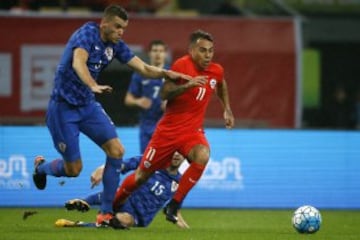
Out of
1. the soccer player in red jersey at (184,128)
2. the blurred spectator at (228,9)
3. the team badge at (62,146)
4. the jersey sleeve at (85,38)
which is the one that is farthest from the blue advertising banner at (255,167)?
the blurred spectator at (228,9)

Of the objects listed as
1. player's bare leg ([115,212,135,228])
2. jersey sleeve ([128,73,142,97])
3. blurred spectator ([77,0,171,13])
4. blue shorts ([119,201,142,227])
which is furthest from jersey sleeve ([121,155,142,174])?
blurred spectator ([77,0,171,13])

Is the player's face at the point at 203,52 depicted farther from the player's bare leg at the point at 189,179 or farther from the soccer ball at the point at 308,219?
the soccer ball at the point at 308,219

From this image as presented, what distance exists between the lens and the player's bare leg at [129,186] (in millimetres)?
11914

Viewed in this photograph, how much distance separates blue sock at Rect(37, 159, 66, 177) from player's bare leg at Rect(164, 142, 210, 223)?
1231mm

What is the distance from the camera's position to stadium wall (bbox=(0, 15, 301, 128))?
64.8 feet

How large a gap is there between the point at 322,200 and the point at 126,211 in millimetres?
5660

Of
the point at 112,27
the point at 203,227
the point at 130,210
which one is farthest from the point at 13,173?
the point at 112,27

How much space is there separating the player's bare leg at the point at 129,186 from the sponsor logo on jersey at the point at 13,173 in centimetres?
447

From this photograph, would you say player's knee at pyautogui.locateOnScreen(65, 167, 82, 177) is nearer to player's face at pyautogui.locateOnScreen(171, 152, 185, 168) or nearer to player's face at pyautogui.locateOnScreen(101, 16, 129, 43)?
player's face at pyautogui.locateOnScreen(171, 152, 185, 168)

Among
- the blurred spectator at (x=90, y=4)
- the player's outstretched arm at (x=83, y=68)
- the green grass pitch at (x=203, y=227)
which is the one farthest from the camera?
the blurred spectator at (x=90, y=4)

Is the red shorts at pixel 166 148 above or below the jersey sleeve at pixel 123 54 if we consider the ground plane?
below

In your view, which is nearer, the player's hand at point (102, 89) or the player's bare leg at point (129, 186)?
the player's hand at point (102, 89)

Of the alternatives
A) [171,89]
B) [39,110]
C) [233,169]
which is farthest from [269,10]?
[171,89]

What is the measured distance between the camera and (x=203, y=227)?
12.8 metres
